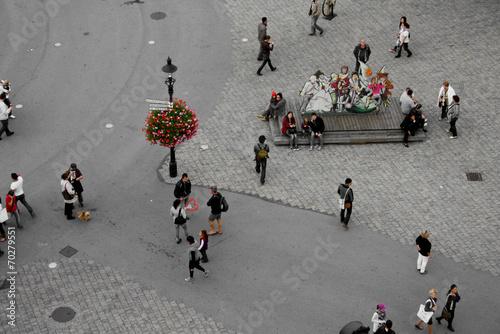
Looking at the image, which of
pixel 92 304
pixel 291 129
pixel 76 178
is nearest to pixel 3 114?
pixel 76 178

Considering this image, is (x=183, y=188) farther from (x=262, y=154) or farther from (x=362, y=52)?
(x=362, y=52)

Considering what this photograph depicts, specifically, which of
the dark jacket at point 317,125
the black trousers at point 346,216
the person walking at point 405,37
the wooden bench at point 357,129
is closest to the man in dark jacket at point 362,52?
the person walking at point 405,37

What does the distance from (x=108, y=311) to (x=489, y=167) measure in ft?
42.8

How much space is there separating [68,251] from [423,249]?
9.81m

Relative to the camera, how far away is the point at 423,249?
2070cm

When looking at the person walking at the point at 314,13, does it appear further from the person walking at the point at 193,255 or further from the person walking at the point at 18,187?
the person walking at the point at 18,187

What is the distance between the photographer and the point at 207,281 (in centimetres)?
2094

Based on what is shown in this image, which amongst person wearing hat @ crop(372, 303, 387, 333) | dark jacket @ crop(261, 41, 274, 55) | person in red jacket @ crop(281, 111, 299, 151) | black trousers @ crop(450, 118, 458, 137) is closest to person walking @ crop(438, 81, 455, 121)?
black trousers @ crop(450, 118, 458, 137)

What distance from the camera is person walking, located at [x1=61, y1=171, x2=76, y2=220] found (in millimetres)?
22094

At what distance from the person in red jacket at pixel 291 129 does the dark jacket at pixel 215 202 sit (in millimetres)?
4723

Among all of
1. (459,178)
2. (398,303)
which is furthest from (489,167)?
(398,303)

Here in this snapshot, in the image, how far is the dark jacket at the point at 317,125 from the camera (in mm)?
25297

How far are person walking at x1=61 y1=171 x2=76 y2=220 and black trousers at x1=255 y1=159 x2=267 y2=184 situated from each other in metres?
5.72

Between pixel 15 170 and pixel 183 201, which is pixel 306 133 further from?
pixel 15 170
